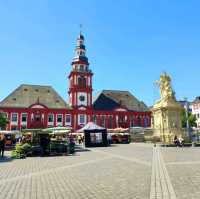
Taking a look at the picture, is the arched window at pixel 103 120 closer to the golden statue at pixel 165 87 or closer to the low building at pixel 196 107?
the golden statue at pixel 165 87

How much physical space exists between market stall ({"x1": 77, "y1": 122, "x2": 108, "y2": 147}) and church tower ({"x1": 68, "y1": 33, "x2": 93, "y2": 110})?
118 ft

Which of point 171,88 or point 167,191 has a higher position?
point 171,88

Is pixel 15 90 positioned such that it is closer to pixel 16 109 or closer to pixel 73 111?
pixel 16 109

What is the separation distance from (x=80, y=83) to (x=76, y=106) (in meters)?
6.57

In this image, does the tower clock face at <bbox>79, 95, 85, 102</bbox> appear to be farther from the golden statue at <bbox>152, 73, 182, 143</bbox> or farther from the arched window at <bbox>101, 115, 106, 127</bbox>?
the golden statue at <bbox>152, 73, 182, 143</bbox>

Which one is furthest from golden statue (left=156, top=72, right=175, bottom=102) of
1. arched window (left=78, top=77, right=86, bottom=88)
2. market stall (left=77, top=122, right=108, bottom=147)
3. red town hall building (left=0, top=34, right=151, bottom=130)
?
arched window (left=78, top=77, right=86, bottom=88)

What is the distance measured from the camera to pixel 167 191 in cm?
788

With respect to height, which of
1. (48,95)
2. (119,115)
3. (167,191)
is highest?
(48,95)

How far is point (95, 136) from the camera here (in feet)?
121

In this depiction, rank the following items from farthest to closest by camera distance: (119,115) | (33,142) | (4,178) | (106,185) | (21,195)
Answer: (119,115), (33,142), (4,178), (106,185), (21,195)

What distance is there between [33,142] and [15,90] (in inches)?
1944

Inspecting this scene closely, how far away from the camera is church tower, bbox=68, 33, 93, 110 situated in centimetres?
7288

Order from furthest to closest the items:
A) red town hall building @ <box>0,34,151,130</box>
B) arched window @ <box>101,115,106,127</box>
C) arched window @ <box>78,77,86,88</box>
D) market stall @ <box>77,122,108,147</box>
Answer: arched window @ <box>101,115,106,127</box> < arched window @ <box>78,77,86,88</box> < red town hall building @ <box>0,34,151,130</box> < market stall @ <box>77,122,108,147</box>

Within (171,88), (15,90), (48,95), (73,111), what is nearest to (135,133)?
(171,88)
